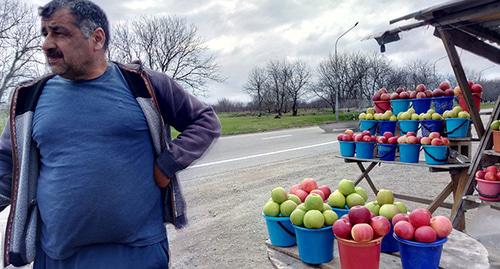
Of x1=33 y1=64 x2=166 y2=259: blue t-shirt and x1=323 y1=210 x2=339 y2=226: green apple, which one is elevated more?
x1=33 y1=64 x2=166 y2=259: blue t-shirt

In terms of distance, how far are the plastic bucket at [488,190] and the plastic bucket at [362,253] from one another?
9.54 ft

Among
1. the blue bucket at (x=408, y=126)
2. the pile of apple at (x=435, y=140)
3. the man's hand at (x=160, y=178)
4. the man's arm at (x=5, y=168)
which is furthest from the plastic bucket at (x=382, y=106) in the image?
the man's arm at (x=5, y=168)

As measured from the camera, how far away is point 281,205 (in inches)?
84.7

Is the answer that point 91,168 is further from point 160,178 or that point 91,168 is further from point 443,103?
point 443,103

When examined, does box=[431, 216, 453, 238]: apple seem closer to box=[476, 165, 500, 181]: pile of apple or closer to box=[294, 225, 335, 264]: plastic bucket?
box=[294, 225, 335, 264]: plastic bucket

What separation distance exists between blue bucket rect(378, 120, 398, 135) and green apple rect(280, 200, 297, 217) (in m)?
3.48

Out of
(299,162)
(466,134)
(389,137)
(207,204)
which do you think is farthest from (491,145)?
(299,162)

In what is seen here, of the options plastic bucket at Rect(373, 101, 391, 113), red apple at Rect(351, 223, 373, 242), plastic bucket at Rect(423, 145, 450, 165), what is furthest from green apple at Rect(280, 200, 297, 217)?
plastic bucket at Rect(373, 101, 391, 113)

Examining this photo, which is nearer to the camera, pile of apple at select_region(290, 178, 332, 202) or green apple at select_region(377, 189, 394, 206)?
green apple at select_region(377, 189, 394, 206)

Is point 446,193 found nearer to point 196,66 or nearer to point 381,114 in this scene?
point 381,114

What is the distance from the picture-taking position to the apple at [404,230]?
172 cm

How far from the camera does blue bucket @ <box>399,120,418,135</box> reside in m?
4.77

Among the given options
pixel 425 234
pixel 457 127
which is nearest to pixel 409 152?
pixel 457 127

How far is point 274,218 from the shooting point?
2100 millimetres
